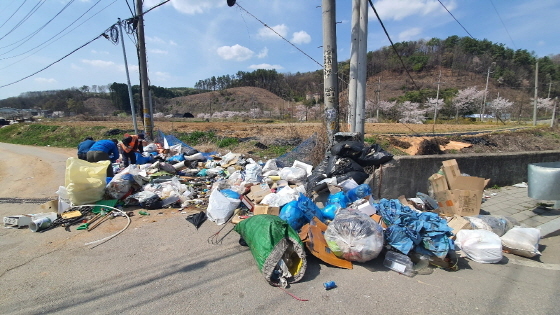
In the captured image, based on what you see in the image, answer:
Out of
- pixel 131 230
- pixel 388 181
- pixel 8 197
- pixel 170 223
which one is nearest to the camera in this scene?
pixel 131 230

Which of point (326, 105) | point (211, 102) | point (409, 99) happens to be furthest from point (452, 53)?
point (326, 105)

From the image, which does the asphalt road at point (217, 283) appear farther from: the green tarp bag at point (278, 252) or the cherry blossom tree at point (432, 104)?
the cherry blossom tree at point (432, 104)

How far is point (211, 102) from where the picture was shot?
78.8 metres

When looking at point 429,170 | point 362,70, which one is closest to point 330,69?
point 362,70

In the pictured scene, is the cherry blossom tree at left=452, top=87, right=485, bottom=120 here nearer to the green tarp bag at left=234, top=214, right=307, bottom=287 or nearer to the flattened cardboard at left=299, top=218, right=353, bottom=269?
the flattened cardboard at left=299, top=218, right=353, bottom=269

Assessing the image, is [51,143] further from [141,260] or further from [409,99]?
[409,99]

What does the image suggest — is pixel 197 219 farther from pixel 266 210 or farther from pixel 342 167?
pixel 342 167

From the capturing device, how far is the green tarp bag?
→ 2613 millimetres

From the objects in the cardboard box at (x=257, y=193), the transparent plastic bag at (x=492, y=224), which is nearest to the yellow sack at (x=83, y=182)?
the cardboard box at (x=257, y=193)

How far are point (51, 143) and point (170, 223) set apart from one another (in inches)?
675

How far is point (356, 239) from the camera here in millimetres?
2863

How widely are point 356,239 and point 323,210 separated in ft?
4.07

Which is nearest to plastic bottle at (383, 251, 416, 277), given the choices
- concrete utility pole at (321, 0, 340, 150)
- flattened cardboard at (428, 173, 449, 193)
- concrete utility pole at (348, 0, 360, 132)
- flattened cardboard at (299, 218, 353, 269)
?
flattened cardboard at (299, 218, 353, 269)

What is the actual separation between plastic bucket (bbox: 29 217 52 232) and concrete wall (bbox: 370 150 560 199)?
504 cm
